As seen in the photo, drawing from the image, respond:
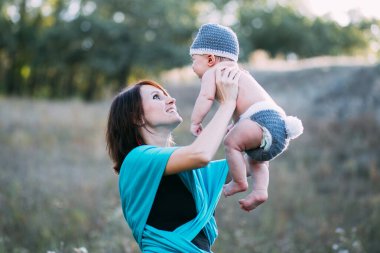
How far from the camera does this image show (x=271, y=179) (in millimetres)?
9789

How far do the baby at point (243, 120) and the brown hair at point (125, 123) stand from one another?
32 cm

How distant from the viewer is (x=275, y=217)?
8.23 m

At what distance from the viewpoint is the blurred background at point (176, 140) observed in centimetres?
711

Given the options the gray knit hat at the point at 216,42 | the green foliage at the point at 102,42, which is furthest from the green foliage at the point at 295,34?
the gray knit hat at the point at 216,42

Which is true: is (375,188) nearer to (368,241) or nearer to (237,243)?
(368,241)

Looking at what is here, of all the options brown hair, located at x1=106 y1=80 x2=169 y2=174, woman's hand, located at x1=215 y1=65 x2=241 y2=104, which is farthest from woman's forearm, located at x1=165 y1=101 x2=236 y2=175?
brown hair, located at x1=106 y1=80 x2=169 y2=174

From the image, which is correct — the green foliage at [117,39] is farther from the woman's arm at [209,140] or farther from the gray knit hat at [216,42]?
the woman's arm at [209,140]

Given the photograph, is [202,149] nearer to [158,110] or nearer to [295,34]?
[158,110]

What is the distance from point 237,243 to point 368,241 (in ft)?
5.06

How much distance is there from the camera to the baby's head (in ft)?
9.90

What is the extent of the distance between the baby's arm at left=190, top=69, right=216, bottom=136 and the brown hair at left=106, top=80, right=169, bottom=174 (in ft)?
0.99

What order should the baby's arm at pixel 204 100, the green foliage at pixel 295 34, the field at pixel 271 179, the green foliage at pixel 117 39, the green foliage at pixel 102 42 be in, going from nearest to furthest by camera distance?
the baby's arm at pixel 204 100 < the field at pixel 271 179 < the green foliage at pixel 102 42 < the green foliage at pixel 117 39 < the green foliage at pixel 295 34

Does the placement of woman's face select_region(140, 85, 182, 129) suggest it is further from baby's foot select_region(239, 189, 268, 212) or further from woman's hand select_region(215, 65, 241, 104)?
baby's foot select_region(239, 189, 268, 212)

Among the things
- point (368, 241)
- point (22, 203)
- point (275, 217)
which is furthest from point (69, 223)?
point (368, 241)
